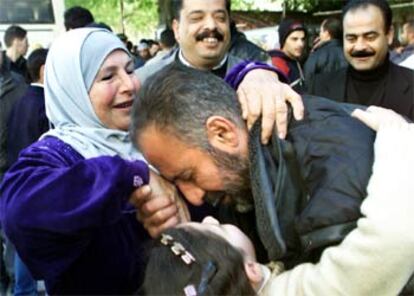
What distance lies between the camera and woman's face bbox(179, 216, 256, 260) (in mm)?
1543

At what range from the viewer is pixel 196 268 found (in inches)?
56.1

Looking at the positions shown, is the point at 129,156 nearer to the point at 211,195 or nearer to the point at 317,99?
the point at 211,195

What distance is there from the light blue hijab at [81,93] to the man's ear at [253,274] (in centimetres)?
83

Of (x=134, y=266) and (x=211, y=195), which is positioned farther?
(x=134, y=266)

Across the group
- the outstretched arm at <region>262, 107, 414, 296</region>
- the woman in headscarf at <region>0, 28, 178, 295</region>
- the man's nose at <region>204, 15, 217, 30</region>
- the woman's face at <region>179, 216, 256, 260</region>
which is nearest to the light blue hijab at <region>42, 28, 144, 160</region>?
the woman in headscarf at <region>0, 28, 178, 295</region>

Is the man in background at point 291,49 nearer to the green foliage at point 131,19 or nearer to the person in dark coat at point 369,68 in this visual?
the person in dark coat at point 369,68

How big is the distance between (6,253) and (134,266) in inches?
152

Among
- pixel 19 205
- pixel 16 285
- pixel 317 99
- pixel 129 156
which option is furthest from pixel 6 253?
pixel 317 99

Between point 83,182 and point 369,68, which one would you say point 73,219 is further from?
point 369,68

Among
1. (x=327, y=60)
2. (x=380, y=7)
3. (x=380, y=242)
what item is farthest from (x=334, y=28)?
(x=380, y=242)

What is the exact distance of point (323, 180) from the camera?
1.34 m

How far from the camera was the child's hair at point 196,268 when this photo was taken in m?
1.42

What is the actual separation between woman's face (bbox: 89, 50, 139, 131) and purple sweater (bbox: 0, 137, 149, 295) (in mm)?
328

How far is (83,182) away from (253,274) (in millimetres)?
541
